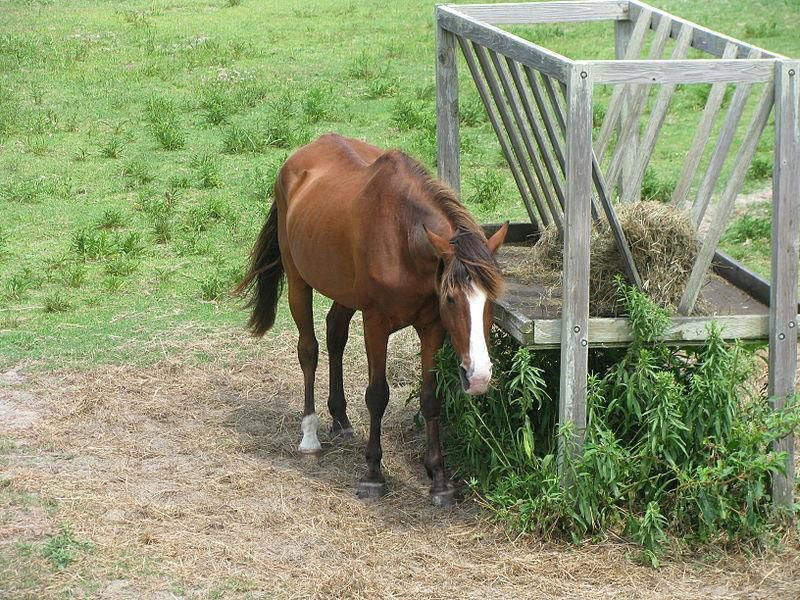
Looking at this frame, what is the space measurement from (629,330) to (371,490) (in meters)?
1.68

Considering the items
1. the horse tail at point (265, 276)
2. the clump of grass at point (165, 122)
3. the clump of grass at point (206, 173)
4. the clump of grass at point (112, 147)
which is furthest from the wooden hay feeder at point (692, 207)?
the clump of grass at point (112, 147)

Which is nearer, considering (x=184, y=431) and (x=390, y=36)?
(x=184, y=431)

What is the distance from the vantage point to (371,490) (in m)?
6.37

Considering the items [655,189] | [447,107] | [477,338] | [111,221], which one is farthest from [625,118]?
[111,221]

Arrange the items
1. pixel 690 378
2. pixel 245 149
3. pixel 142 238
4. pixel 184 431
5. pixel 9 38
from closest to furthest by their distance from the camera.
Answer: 1. pixel 690 378
2. pixel 184 431
3. pixel 142 238
4. pixel 245 149
5. pixel 9 38

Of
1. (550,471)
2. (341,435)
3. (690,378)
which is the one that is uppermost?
(690,378)

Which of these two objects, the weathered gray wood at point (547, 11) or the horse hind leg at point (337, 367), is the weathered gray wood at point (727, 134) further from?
the horse hind leg at point (337, 367)

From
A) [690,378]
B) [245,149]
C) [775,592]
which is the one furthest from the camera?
[245,149]

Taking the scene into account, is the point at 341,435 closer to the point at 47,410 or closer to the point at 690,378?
the point at 47,410

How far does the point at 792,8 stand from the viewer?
1842 centimetres

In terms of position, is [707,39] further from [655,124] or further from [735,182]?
[735,182]

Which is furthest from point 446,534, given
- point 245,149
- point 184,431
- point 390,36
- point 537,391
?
point 390,36

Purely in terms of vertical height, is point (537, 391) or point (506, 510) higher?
point (537, 391)

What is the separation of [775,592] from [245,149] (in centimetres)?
921
